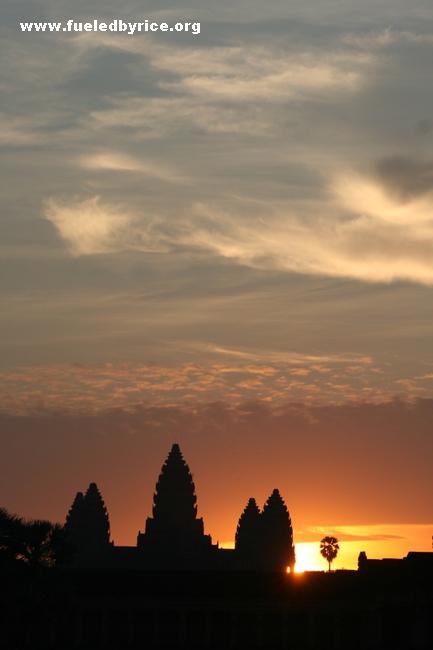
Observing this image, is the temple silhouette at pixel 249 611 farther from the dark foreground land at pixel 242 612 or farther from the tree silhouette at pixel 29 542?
the tree silhouette at pixel 29 542

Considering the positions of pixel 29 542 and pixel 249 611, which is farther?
pixel 249 611

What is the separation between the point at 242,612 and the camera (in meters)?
110

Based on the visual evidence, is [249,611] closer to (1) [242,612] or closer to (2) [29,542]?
(1) [242,612]

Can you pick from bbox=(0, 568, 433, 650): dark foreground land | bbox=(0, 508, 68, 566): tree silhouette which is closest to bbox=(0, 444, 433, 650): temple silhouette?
bbox=(0, 568, 433, 650): dark foreground land

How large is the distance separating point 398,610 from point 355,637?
157 inches

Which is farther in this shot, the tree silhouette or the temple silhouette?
the temple silhouette

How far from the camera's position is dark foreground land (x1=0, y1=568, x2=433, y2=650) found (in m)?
107

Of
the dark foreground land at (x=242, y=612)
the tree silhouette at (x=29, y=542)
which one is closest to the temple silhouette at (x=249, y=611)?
the dark foreground land at (x=242, y=612)

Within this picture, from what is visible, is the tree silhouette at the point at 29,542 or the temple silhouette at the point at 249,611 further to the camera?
the temple silhouette at the point at 249,611

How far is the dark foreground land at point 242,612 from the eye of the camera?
10681cm

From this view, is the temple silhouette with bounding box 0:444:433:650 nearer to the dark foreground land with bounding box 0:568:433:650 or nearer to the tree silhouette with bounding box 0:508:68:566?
the dark foreground land with bounding box 0:568:433:650

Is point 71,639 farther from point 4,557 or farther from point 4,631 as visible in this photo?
point 4,557

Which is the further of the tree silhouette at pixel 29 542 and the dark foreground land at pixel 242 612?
the dark foreground land at pixel 242 612

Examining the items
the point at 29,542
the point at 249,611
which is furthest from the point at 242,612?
the point at 29,542
